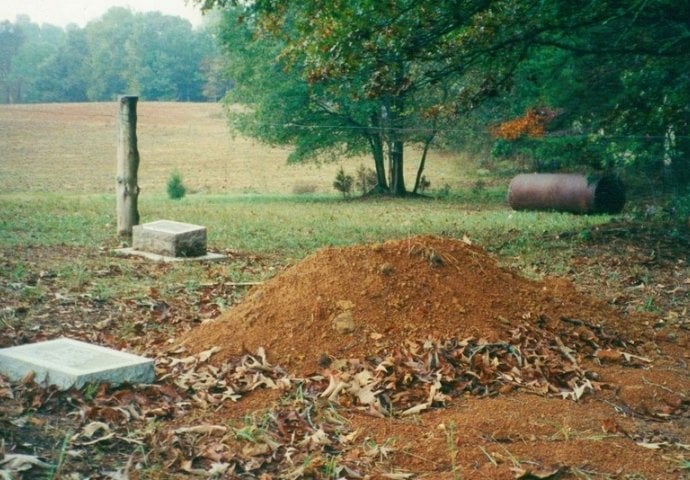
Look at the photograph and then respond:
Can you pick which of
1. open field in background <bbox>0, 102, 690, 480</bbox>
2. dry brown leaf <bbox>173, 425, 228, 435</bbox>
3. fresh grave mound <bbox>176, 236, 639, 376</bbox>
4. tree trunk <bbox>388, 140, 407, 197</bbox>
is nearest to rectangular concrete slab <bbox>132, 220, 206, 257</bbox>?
open field in background <bbox>0, 102, 690, 480</bbox>

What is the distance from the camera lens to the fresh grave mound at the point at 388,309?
18.5ft

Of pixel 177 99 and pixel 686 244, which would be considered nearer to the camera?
pixel 686 244

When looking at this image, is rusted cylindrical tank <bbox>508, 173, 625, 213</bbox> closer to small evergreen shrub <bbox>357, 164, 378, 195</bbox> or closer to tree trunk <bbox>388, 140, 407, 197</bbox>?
tree trunk <bbox>388, 140, 407, 197</bbox>

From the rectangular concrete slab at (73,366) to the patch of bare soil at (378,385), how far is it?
11 centimetres

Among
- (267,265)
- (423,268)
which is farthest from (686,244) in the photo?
(423,268)

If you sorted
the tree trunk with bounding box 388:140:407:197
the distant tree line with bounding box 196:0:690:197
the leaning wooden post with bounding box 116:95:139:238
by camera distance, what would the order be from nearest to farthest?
1. the distant tree line with bounding box 196:0:690:197
2. the leaning wooden post with bounding box 116:95:139:238
3. the tree trunk with bounding box 388:140:407:197

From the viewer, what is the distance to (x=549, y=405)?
16.0 feet

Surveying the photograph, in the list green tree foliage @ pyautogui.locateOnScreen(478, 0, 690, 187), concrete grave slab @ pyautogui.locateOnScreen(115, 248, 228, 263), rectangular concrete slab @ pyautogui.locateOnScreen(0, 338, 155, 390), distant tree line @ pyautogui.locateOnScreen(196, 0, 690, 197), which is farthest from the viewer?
green tree foliage @ pyautogui.locateOnScreen(478, 0, 690, 187)

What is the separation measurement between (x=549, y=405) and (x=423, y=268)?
1797 millimetres

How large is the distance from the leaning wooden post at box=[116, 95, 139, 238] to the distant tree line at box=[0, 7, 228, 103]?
8.92 m

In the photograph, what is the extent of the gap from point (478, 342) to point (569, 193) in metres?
14.0

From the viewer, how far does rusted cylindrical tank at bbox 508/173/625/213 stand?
18.4 m

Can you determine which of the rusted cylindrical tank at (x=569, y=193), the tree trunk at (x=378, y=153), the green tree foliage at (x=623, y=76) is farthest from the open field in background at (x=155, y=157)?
the green tree foliage at (x=623, y=76)

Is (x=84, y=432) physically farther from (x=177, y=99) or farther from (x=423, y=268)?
(x=177, y=99)
